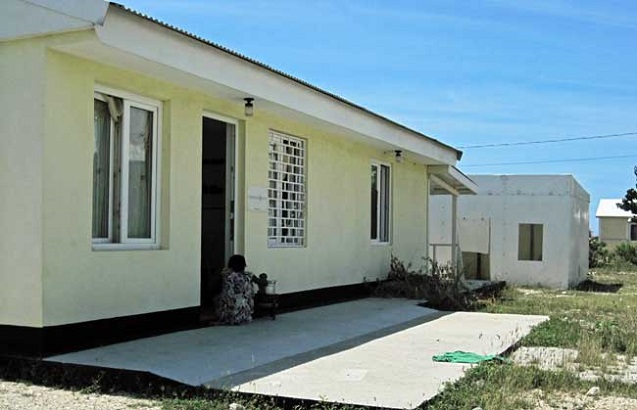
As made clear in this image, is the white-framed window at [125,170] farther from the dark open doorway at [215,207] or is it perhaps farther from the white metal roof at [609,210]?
the white metal roof at [609,210]

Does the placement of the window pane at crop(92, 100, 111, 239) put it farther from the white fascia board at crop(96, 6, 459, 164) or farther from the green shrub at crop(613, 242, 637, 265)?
the green shrub at crop(613, 242, 637, 265)

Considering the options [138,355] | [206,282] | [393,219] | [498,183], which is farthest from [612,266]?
[138,355]

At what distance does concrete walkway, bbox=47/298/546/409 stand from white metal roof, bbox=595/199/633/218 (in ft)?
155

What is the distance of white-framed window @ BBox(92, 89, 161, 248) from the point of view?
8250 millimetres

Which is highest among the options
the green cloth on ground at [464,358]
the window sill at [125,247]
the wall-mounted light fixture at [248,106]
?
the wall-mounted light fixture at [248,106]

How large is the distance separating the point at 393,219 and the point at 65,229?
32.0 ft

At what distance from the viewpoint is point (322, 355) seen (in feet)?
26.6

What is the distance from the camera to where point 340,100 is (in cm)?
1199

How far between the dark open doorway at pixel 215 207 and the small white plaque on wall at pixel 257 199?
0.32m

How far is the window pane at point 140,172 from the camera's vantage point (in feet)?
28.5

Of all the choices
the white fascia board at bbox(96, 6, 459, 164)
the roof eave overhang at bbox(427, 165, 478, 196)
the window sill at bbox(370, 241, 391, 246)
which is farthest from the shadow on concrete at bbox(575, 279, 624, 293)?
the white fascia board at bbox(96, 6, 459, 164)

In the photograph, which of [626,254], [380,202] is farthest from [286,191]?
[626,254]

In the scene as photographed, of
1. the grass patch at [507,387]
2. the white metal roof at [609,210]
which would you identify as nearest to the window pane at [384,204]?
the grass patch at [507,387]

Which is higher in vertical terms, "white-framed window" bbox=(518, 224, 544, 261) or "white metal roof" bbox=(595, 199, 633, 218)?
"white metal roof" bbox=(595, 199, 633, 218)
